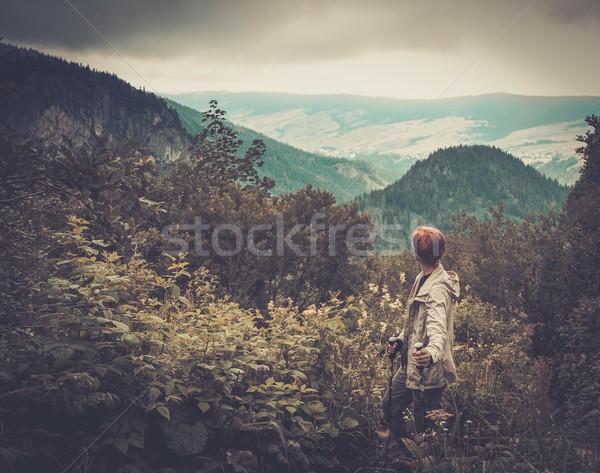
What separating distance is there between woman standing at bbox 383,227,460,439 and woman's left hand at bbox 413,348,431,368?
0.12 meters

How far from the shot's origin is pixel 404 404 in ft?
14.1

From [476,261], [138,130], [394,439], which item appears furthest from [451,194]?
[394,439]

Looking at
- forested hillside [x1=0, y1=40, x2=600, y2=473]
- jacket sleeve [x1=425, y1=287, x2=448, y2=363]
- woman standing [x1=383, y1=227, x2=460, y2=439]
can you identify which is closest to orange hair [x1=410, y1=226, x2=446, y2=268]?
woman standing [x1=383, y1=227, x2=460, y2=439]

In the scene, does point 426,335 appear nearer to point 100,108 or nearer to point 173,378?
point 173,378

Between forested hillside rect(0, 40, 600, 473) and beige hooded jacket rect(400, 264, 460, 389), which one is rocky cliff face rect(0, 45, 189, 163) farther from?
beige hooded jacket rect(400, 264, 460, 389)

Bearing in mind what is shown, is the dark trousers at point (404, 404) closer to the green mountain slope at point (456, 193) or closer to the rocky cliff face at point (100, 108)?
the rocky cliff face at point (100, 108)

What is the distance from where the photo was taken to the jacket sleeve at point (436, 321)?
148 inches

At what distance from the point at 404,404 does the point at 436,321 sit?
0.94 metres

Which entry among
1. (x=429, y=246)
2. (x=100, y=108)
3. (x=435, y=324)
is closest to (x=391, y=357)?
(x=435, y=324)

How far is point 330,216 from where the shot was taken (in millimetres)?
16609

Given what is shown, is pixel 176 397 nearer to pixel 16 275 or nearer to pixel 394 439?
pixel 394 439

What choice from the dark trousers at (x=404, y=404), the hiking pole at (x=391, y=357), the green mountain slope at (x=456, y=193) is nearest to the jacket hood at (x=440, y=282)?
the hiking pole at (x=391, y=357)

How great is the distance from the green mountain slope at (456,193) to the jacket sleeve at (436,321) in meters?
158

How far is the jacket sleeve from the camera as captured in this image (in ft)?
12.3
